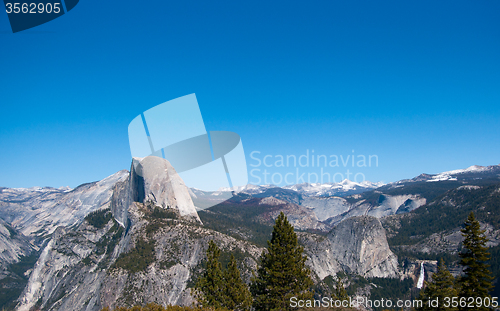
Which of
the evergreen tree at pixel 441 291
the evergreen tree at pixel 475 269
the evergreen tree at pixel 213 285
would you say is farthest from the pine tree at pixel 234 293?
the evergreen tree at pixel 475 269

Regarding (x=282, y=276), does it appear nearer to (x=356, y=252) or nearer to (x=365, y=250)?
(x=365, y=250)

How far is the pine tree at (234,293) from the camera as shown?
116 ft

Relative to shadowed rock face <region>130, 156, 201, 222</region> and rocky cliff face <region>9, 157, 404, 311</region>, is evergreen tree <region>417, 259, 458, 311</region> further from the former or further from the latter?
shadowed rock face <region>130, 156, 201, 222</region>

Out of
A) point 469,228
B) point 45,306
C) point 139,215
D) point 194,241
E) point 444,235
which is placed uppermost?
point 469,228

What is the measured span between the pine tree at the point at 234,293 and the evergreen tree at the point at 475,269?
24.4 meters

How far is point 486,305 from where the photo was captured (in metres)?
30.6

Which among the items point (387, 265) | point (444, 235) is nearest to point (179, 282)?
point (387, 265)

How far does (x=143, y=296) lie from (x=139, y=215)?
45330mm

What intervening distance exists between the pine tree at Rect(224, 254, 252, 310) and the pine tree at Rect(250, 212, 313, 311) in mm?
1463

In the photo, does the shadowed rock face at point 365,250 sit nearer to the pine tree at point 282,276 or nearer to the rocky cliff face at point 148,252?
the rocky cliff face at point 148,252

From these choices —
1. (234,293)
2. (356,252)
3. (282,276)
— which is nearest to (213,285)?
(234,293)

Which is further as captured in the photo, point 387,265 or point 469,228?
point 387,265

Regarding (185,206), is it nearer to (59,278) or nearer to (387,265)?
(59,278)

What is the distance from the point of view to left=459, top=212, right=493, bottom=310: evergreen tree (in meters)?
31.3
